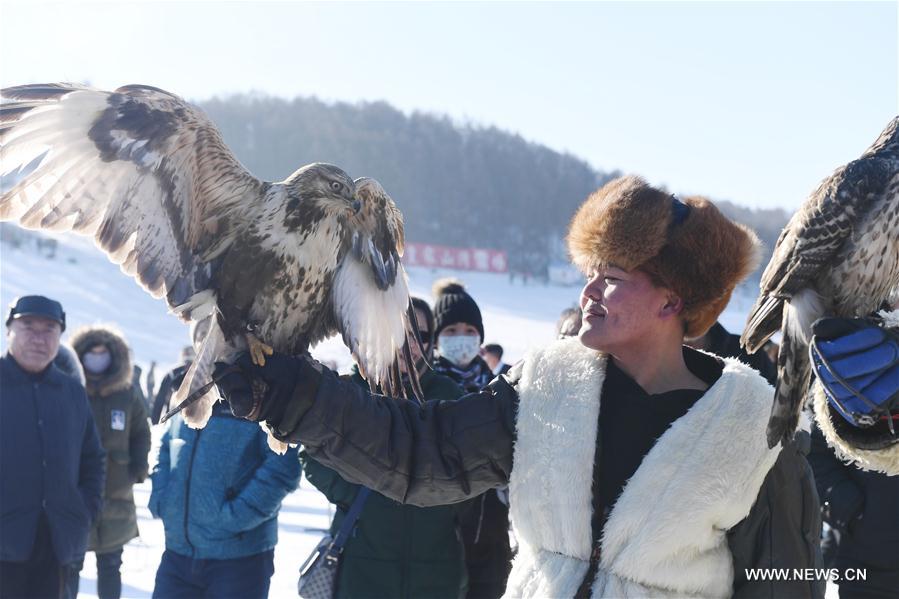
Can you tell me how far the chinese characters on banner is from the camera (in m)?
52.1

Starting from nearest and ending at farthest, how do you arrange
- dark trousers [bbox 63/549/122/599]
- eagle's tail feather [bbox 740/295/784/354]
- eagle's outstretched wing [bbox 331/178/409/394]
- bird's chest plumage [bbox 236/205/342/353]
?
1. eagle's tail feather [bbox 740/295/784/354]
2. bird's chest plumage [bbox 236/205/342/353]
3. eagle's outstretched wing [bbox 331/178/409/394]
4. dark trousers [bbox 63/549/122/599]

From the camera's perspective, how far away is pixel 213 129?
9.25ft

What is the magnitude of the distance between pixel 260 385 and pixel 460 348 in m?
2.64

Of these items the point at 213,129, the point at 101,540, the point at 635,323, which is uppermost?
the point at 213,129

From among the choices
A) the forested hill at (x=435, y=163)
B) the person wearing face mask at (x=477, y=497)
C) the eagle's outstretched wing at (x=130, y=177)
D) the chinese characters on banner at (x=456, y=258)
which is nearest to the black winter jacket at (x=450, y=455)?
the eagle's outstretched wing at (x=130, y=177)

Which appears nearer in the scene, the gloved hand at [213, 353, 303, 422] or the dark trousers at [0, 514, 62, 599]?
the gloved hand at [213, 353, 303, 422]

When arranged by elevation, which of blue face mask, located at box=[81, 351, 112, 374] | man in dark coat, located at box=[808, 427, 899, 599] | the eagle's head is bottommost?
blue face mask, located at box=[81, 351, 112, 374]

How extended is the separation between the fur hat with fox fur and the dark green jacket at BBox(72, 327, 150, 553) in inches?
177

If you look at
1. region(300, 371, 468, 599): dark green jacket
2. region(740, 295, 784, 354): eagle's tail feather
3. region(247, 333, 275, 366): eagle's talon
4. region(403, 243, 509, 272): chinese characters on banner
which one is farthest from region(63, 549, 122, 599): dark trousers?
region(403, 243, 509, 272): chinese characters on banner

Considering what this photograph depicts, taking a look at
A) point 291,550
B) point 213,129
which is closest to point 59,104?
point 213,129

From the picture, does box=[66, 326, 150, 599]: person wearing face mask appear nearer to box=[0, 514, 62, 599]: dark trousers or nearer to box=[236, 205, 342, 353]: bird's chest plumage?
box=[0, 514, 62, 599]: dark trousers

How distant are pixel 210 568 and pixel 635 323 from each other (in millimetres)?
2874

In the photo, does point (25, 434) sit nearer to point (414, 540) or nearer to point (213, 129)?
point (414, 540)

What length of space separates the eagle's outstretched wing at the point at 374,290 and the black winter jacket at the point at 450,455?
678 mm
